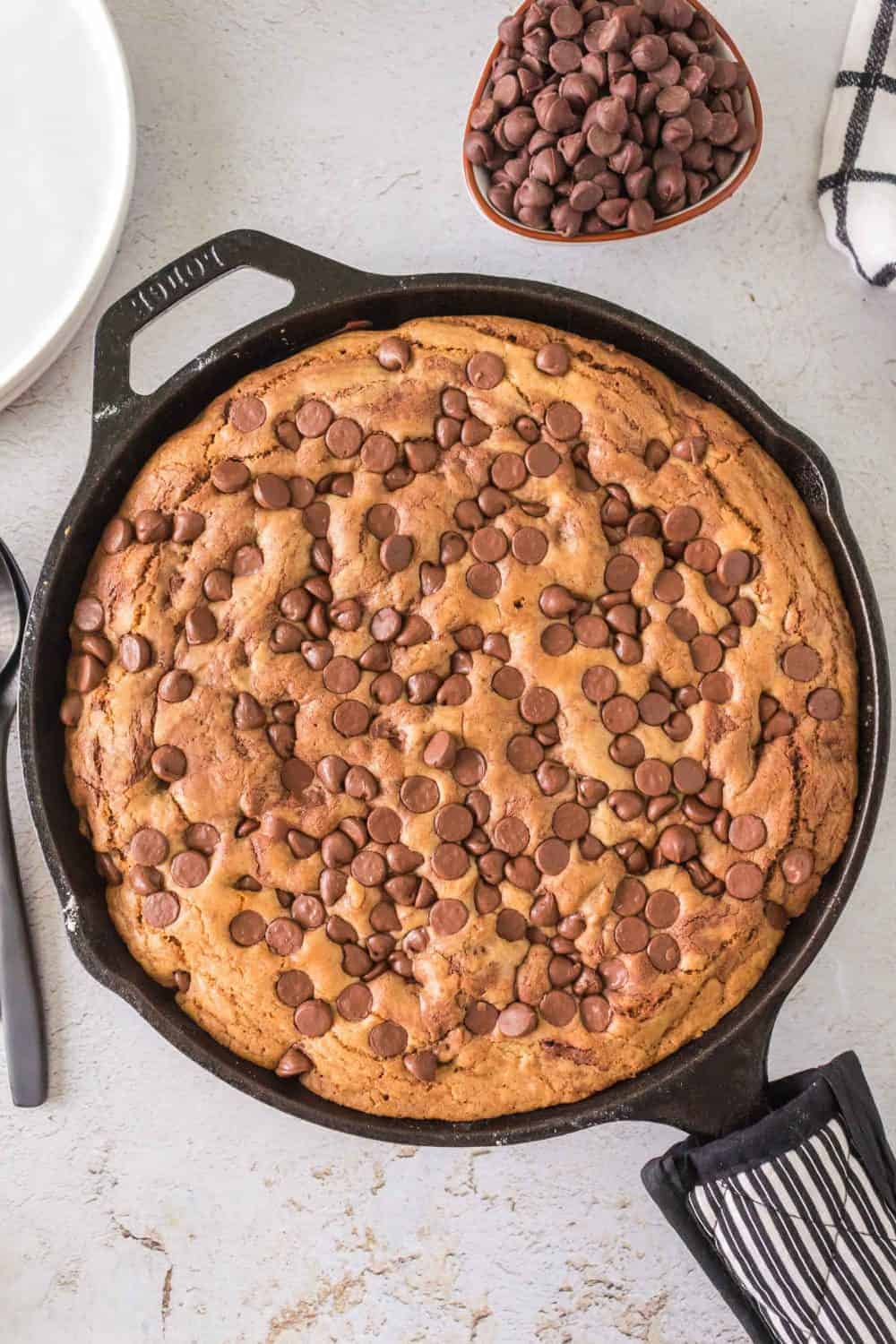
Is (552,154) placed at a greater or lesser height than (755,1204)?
greater

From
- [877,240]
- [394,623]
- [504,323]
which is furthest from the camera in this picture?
[877,240]

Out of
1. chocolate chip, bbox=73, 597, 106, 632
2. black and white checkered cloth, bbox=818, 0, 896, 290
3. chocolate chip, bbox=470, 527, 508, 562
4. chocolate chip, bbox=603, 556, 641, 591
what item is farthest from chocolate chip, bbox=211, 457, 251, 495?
black and white checkered cloth, bbox=818, 0, 896, 290

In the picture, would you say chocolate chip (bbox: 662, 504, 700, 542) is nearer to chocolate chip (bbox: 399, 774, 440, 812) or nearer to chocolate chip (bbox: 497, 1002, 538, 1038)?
chocolate chip (bbox: 399, 774, 440, 812)

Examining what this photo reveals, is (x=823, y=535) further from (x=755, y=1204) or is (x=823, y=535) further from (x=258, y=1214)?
(x=258, y=1214)

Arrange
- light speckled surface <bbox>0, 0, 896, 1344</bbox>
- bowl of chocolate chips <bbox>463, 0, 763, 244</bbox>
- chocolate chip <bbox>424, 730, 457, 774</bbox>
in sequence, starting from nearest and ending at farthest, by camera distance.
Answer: chocolate chip <bbox>424, 730, 457, 774</bbox>
bowl of chocolate chips <bbox>463, 0, 763, 244</bbox>
light speckled surface <bbox>0, 0, 896, 1344</bbox>

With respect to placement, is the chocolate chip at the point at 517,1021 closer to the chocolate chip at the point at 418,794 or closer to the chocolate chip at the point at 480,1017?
the chocolate chip at the point at 480,1017

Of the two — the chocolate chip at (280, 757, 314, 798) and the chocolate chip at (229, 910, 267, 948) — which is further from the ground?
the chocolate chip at (280, 757, 314, 798)

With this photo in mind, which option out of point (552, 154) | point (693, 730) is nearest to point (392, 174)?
point (552, 154)

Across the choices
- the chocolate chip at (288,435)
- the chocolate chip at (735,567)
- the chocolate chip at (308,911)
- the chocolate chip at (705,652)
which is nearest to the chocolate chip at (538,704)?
the chocolate chip at (705,652)

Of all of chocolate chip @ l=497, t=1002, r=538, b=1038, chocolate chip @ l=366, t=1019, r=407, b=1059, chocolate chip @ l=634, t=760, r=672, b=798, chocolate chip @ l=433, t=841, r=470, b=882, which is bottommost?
chocolate chip @ l=366, t=1019, r=407, b=1059
